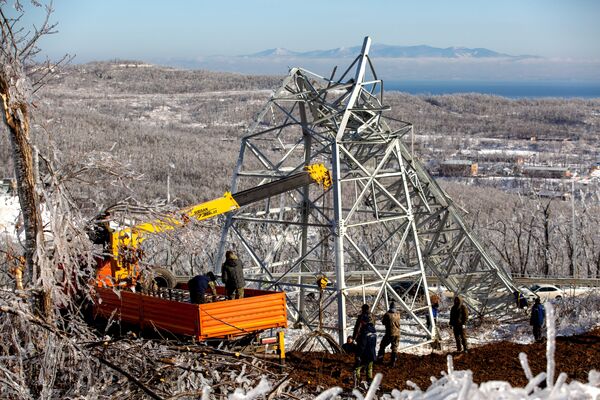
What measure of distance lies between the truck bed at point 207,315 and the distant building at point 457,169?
11433 centimetres

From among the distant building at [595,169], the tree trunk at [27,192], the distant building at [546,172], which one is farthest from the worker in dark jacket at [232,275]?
the distant building at [595,169]

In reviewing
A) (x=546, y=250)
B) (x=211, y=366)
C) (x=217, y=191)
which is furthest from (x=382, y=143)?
(x=217, y=191)

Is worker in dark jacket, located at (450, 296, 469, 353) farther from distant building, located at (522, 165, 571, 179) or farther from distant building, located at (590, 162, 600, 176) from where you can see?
distant building, located at (590, 162, 600, 176)

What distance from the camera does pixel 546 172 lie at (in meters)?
126

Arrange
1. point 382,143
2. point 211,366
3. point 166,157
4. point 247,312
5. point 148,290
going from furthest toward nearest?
point 166,157, point 382,143, point 148,290, point 247,312, point 211,366

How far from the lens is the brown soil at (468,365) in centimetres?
1625

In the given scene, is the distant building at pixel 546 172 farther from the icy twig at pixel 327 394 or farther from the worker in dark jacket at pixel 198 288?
the icy twig at pixel 327 394

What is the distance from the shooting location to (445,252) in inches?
1043

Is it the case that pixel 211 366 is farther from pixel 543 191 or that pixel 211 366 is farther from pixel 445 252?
pixel 543 191

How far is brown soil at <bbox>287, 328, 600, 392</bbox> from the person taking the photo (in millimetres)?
16250

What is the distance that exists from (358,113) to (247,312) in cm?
1008

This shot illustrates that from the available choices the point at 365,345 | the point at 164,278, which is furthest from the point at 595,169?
the point at 365,345

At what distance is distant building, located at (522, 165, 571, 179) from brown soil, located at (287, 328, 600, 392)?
4168 inches

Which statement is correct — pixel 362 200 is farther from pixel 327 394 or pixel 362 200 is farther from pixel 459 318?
pixel 327 394
